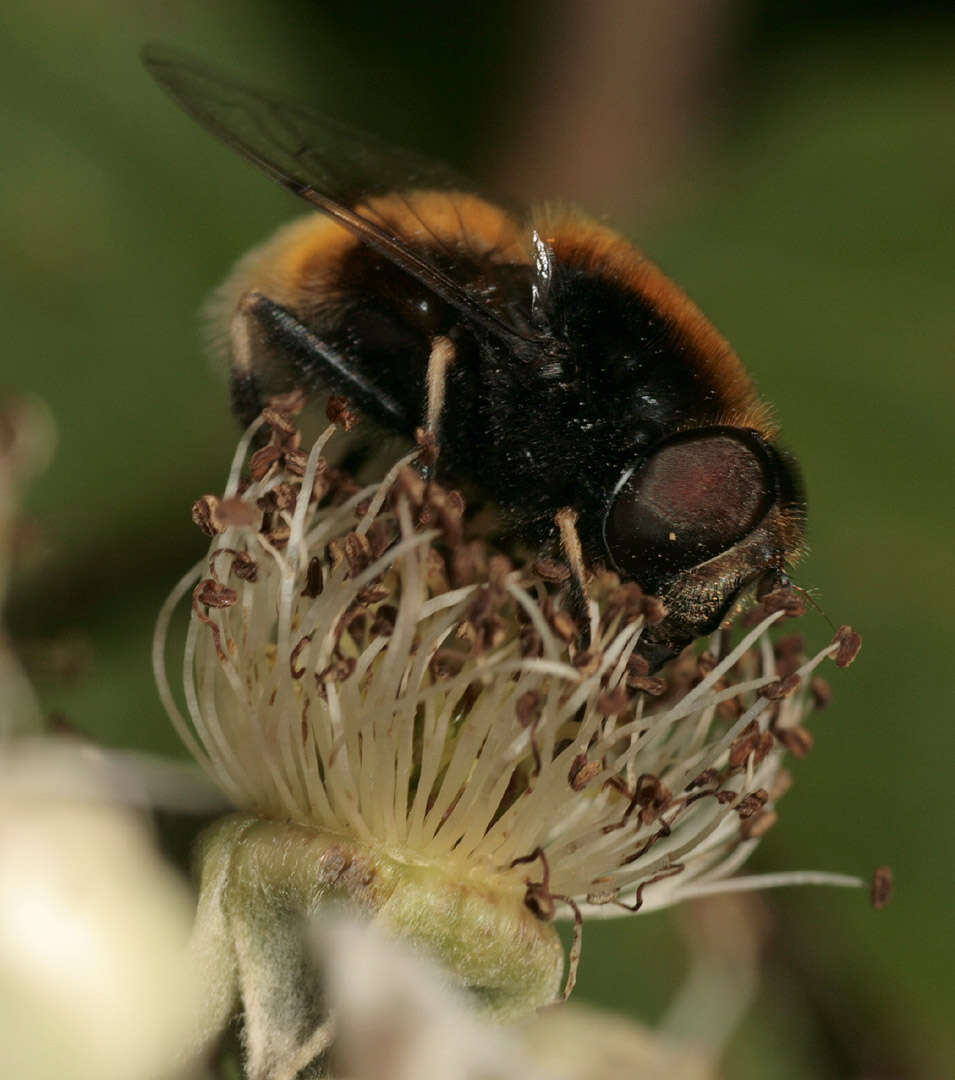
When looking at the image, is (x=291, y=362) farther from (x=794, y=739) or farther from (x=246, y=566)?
(x=794, y=739)

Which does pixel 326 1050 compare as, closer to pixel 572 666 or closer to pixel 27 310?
pixel 572 666

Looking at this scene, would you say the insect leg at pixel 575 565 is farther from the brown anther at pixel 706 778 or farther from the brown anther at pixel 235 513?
the brown anther at pixel 235 513

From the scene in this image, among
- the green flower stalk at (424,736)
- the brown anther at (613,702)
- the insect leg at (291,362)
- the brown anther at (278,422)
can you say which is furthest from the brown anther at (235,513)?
the brown anther at (613,702)

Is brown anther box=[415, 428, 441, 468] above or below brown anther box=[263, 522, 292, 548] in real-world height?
above

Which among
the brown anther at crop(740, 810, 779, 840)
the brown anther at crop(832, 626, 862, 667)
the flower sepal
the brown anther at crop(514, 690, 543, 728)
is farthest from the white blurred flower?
the brown anther at crop(832, 626, 862, 667)

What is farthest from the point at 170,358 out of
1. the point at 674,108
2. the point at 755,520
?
the point at 755,520

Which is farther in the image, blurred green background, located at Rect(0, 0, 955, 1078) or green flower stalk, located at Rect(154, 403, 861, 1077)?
blurred green background, located at Rect(0, 0, 955, 1078)

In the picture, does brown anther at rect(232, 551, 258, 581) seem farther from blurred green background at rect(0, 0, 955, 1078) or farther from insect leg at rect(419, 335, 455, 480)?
A: blurred green background at rect(0, 0, 955, 1078)
